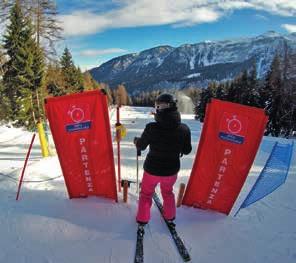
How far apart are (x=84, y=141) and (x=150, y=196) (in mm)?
1370

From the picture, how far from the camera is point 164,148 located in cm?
413

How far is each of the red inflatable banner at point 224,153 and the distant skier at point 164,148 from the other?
0.49 metres

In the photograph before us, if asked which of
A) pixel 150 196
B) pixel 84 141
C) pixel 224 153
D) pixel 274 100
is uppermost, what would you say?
pixel 84 141

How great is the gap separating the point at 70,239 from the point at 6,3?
79.1ft

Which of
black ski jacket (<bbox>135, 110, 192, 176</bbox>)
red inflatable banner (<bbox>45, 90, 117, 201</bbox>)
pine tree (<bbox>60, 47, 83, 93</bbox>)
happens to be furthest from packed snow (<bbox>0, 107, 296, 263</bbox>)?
pine tree (<bbox>60, 47, 83, 93</bbox>)

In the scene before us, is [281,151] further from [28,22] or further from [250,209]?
[28,22]

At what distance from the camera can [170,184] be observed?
434cm

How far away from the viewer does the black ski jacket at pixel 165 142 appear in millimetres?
4059

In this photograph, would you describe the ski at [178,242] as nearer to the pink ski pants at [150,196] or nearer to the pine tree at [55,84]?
the pink ski pants at [150,196]

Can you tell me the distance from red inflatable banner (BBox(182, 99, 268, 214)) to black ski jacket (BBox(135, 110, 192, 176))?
51cm

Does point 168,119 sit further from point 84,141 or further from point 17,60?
point 17,60

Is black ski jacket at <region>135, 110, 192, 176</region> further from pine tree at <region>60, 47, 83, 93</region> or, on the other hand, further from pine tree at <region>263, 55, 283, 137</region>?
pine tree at <region>60, 47, 83, 93</region>

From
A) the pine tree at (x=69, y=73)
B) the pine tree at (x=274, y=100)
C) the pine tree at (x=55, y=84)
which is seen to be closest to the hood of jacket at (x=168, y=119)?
the pine tree at (x=274, y=100)

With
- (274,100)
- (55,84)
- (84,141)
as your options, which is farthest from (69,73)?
(84,141)
